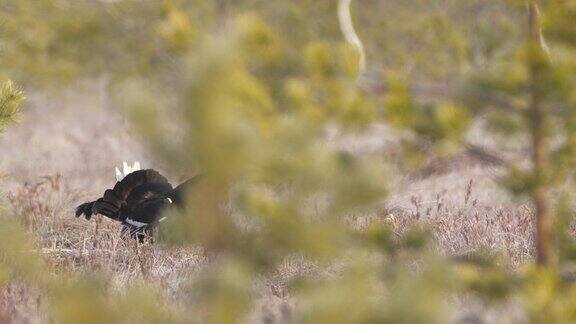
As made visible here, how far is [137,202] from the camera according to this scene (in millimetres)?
7027

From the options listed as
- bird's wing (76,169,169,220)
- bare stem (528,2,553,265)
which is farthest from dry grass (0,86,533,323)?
bare stem (528,2,553,265)

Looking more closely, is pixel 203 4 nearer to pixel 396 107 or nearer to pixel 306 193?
pixel 396 107

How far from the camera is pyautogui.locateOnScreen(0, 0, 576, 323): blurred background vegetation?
6.96 feet

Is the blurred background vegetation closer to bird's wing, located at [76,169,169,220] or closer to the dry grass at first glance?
the dry grass

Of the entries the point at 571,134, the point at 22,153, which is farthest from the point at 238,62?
the point at 22,153

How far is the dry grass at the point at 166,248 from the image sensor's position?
4613 millimetres

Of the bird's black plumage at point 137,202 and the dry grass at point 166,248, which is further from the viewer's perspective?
the bird's black plumage at point 137,202

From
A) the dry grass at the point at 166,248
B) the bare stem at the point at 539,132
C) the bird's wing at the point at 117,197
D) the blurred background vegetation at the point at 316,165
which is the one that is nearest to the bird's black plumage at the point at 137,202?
the bird's wing at the point at 117,197

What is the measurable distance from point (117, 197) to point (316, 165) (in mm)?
4958

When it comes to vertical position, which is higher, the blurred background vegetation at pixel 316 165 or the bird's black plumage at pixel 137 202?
the bird's black plumage at pixel 137 202

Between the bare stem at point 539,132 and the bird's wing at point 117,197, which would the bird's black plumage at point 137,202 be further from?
the bare stem at point 539,132

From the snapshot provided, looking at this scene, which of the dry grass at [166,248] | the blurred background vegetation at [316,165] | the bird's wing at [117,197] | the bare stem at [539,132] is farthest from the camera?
Answer: the bird's wing at [117,197]

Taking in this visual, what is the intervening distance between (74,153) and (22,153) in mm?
602

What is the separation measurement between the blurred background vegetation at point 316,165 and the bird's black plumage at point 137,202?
126 centimetres
